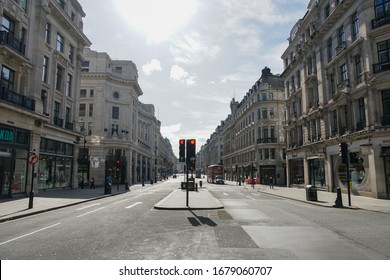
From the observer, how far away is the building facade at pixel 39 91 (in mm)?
19953

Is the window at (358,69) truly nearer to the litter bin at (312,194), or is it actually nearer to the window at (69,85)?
the litter bin at (312,194)

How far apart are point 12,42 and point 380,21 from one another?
2920cm

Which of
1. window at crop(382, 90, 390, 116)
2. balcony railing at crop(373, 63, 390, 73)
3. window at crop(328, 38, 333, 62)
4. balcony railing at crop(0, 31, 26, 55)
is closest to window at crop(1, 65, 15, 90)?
balcony railing at crop(0, 31, 26, 55)

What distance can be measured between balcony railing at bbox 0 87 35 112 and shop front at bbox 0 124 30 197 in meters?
2.00

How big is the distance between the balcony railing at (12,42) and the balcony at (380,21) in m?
28.6

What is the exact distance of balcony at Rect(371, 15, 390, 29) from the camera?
66.6 feet

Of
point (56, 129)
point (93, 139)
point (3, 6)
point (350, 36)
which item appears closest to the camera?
point (3, 6)

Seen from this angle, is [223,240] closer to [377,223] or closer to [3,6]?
[377,223]

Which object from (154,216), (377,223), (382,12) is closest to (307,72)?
(382,12)

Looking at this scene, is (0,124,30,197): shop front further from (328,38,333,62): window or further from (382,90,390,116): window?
(328,38,333,62): window

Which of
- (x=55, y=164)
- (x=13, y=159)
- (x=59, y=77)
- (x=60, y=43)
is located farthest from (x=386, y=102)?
(x=60, y=43)

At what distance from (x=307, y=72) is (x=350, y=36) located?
957 centimetres

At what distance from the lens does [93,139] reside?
4606 centimetres

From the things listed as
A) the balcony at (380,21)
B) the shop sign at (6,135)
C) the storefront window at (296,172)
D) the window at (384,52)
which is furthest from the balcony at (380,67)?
the shop sign at (6,135)
